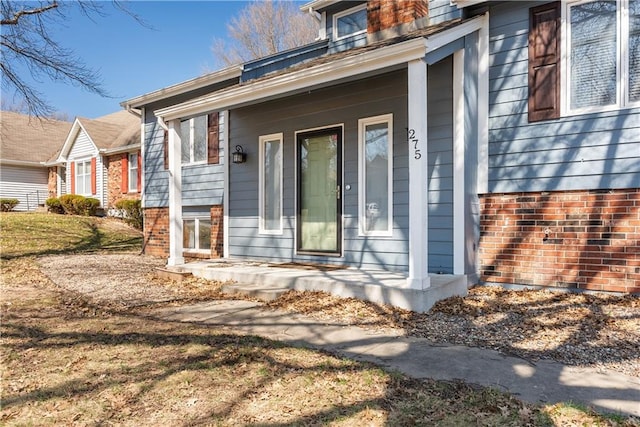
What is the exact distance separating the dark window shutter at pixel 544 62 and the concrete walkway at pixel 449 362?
314 centimetres

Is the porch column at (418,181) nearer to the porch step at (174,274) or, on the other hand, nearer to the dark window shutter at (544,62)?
the dark window shutter at (544,62)

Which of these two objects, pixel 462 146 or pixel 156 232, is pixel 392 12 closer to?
pixel 462 146

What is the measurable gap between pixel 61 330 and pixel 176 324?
3.34ft

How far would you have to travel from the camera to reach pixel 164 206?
941cm

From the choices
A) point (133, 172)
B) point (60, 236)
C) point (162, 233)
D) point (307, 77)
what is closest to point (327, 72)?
point (307, 77)

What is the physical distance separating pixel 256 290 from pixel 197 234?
13.3 feet

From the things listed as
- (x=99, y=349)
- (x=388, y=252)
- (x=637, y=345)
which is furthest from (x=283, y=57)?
(x=637, y=345)

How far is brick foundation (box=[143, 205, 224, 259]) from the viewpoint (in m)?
8.22

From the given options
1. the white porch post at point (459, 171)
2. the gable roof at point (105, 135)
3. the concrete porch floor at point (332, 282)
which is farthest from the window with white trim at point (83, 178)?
the white porch post at point (459, 171)

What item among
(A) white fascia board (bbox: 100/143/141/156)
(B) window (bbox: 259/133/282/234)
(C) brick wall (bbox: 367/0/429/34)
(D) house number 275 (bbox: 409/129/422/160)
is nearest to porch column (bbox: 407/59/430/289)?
(D) house number 275 (bbox: 409/129/422/160)

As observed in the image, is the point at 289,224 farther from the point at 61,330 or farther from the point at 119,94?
the point at 119,94

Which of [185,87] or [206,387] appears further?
[185,87]

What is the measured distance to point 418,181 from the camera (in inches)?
167

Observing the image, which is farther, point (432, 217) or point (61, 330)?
point (432, 217)
